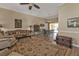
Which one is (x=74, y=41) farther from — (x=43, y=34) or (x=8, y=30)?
(x=8, y=30)

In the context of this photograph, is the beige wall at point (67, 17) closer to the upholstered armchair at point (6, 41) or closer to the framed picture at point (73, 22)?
the framed picture at point (73, 22)

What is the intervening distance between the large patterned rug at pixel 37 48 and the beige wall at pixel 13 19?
0.34 metres

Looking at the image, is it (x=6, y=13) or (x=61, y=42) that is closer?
(x=6, y=13)

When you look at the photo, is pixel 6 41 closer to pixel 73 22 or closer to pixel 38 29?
pixel 38 29

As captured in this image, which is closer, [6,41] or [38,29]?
[6,41]

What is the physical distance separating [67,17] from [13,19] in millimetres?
1104

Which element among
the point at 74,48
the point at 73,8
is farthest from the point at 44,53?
the point at 73,8

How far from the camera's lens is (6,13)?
210cm

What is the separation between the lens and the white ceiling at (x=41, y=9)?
212 cm

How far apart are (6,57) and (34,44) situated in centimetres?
60

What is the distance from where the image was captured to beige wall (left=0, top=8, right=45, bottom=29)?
2.09 meters

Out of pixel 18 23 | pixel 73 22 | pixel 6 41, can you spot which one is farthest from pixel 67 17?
pixel 6 41

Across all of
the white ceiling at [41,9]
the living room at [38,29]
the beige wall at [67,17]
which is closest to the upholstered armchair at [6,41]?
the living room at [38,29]

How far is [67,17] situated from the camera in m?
2.18
